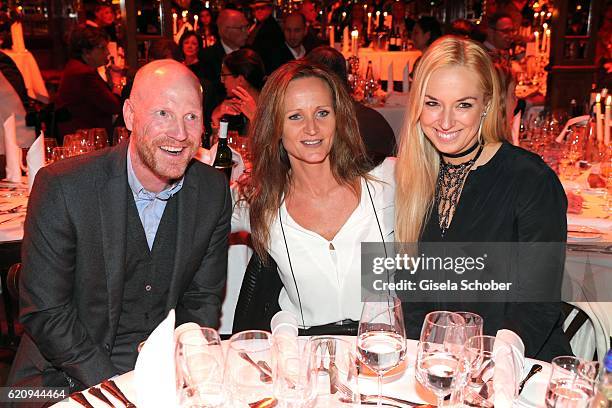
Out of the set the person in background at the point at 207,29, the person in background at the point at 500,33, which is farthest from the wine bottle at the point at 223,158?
the person in background at the point at 207,29

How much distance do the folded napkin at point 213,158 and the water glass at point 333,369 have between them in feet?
7.04

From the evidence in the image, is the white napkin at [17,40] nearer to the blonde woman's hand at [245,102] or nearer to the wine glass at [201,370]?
the blonde woman's hand at [245,102]

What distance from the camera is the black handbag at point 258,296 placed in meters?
2.61

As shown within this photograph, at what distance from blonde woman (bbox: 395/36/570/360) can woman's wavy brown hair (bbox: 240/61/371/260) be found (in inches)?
9.6

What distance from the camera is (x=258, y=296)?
263 cm

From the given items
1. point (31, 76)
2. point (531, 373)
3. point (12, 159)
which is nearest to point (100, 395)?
point (531, 373)

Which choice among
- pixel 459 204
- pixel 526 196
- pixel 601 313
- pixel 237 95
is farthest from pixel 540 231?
pixel 237 95

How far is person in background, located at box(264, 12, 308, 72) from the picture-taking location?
27.7ft

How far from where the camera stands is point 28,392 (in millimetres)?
2156

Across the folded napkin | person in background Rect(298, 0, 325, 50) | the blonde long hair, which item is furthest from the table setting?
person in background Rect(298, 0, 325, 50)

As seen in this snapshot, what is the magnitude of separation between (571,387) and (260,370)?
0.60m

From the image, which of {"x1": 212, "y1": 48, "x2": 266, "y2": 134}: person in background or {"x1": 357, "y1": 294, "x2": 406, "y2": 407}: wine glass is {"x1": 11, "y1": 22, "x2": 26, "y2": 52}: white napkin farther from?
{"x1": 357, "y1": 294, "x2": 406, "y2": 407}: wine glass

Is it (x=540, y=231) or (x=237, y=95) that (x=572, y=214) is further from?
(x=237, y=95)

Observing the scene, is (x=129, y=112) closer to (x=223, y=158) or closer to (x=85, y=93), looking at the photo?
(x=223, y=158)
